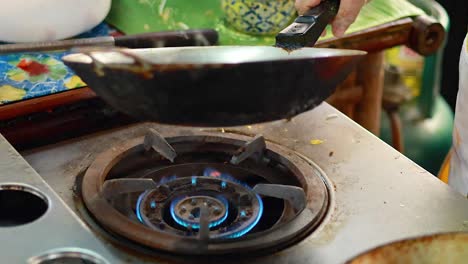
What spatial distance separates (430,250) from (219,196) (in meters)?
0.32

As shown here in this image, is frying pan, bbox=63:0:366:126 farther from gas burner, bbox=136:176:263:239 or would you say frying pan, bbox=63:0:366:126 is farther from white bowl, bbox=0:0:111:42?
white bowl, bbox=0:0:111:42

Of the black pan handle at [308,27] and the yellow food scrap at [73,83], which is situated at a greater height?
the black pan handle at [308,27]

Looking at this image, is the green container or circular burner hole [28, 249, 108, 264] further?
the green container

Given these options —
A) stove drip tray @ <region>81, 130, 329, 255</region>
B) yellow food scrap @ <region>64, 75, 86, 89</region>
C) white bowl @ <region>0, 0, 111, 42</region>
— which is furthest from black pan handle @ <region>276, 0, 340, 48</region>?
white bowl @ <region>0, 0, 111, 42</region>

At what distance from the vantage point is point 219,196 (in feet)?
2.90

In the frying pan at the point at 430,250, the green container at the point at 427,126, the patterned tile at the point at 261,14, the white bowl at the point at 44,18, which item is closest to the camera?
the frying pan at the point at 430,250

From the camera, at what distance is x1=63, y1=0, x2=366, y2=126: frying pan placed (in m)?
0.64

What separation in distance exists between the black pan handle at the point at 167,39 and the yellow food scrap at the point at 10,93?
166mm

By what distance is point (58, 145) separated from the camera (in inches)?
37.3

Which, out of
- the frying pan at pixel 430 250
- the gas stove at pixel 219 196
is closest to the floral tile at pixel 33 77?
the gas stove at pixel 219 196

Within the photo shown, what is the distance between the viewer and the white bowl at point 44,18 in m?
1.14

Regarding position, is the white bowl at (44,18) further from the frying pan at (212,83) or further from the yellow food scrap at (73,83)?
the frying pan at (212,83)

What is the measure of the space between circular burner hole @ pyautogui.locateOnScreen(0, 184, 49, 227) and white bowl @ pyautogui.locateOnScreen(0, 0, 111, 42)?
0.48m

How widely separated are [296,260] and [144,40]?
19.4 inches
